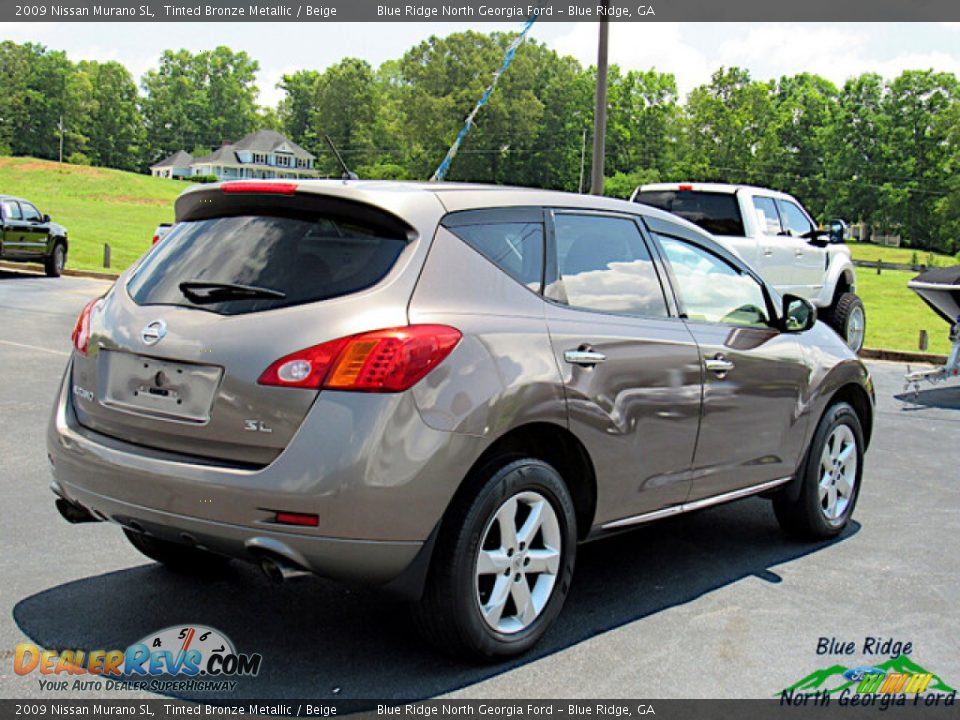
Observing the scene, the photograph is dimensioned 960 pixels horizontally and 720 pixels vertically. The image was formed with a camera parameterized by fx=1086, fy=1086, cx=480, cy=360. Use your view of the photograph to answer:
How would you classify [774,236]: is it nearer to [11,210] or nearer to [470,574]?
[470,574]

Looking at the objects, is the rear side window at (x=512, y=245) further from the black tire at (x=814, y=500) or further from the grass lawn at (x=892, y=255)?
the grass lawn at (x=892, y=255)

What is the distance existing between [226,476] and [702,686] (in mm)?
1821

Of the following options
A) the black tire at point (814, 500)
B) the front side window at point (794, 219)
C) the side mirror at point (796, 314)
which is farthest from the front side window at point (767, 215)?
the side mirror at point (796, 314)

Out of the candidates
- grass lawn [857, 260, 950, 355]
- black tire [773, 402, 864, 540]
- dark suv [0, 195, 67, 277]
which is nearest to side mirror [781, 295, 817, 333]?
black tire [773, 402, 864, 540]

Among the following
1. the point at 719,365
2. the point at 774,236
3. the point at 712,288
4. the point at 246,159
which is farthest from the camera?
the point at 246,159

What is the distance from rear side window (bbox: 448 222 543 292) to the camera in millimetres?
4160

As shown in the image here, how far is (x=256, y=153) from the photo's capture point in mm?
132125

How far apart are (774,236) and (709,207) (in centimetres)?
103

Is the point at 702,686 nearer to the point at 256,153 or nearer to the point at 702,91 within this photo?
the point at 702,91

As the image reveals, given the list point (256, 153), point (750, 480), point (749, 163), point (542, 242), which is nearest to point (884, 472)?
point (750, 480)

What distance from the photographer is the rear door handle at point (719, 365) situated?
16.2ft

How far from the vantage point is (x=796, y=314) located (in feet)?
18.6

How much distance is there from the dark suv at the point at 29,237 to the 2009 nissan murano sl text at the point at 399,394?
21.2 m

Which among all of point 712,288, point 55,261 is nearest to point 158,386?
point 712,288
